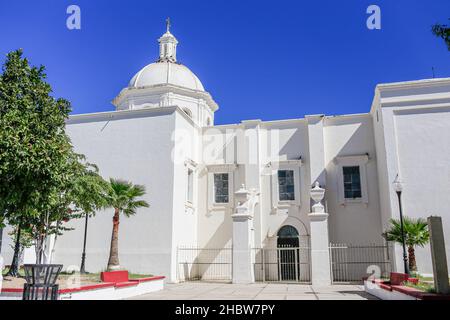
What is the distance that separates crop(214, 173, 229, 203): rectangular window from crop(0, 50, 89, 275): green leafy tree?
11137 millimetres

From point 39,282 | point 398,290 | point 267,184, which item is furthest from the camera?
point 267,184

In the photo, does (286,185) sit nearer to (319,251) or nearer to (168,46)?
(319,251)

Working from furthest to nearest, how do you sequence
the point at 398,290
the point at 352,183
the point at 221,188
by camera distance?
the point at 221,188 < the point at 352,183 < the point at 398,290

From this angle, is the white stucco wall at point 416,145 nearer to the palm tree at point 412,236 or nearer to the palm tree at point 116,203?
the palm tree at point 412,236

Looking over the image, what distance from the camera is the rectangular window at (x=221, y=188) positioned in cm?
2283

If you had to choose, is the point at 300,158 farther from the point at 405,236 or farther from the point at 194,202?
the point at 405,236

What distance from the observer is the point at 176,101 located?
24812 millimetres

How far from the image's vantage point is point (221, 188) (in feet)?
75.2

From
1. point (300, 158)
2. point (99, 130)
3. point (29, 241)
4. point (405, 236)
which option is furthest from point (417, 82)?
point (29, 241)

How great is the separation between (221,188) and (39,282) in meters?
15.3

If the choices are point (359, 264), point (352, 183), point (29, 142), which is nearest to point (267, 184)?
point (352, 183)

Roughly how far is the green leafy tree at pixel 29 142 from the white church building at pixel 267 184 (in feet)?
22.8

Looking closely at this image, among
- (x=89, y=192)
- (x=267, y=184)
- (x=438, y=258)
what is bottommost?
(x=438, y=258)

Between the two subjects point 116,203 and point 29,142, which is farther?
point 116,203
